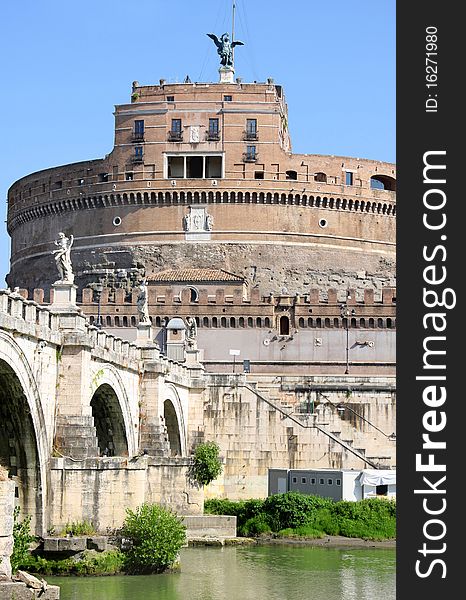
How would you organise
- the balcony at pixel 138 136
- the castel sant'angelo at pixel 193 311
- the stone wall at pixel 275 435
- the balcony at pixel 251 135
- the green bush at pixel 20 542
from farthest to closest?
1. the balcony at pixel 138 136
2. the balcony at pixel 251 135
3. the stone wall at pixel 275 435
4. the castel sant'angelo at pixel 193 311
5. the green bush at pixel 20 542

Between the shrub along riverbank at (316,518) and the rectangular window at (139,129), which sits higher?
the rectangular window at (139,129)

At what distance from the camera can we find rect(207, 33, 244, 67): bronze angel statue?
248ft

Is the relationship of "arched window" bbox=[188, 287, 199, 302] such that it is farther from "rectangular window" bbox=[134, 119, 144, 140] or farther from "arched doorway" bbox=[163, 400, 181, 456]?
"arched doorway" bbox=[163, 400, 181, 456]

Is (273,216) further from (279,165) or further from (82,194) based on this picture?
(82,194)

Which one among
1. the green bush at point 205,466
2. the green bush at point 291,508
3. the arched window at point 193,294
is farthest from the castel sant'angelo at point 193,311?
the green bush at point 291,508

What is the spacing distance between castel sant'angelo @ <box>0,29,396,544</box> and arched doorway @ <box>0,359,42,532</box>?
30 millimetres

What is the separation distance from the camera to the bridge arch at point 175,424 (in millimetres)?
41494

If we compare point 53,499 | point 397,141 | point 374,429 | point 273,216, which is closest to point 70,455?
point 53,499

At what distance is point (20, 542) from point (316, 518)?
17.4 meters

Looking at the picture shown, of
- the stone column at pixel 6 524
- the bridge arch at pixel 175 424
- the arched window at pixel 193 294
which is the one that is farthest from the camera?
the arched window at pixel 193 294

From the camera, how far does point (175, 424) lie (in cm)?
4250

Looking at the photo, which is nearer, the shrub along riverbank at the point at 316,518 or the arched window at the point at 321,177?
the shrub along riverbank at the point at 316,518

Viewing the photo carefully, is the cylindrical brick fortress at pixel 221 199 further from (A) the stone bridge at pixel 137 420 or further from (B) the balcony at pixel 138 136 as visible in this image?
(A) the stone bridge at pixel 137 420

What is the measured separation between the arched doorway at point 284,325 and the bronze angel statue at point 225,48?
70.9 feet
